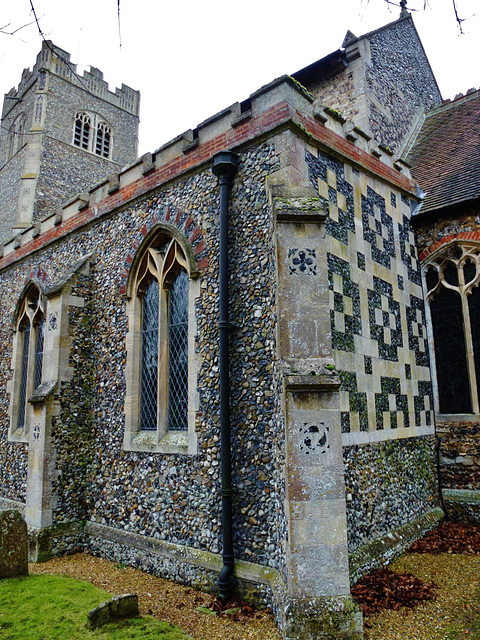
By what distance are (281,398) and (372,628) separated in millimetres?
2336

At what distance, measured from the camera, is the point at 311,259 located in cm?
493

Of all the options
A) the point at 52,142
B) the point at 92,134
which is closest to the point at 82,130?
the point at 92,134

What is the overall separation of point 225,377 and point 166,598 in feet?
8.81

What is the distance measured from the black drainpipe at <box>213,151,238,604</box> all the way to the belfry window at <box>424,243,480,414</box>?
14.8ft

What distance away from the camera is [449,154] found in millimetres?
9594

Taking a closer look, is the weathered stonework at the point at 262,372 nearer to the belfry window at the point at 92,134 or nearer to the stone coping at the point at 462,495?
the stone coping at the point at 462,495

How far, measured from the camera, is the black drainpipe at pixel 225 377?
5.15m

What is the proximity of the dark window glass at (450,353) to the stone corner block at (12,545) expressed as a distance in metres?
6.90

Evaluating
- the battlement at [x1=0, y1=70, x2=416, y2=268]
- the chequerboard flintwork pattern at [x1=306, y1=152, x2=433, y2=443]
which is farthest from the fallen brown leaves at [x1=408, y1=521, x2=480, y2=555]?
the battlement at [x1=0, y1=70, x2=416, y2=268]

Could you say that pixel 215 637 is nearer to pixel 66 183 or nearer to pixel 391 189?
pixel 391 189

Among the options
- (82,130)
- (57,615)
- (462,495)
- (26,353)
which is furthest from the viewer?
(82,130)

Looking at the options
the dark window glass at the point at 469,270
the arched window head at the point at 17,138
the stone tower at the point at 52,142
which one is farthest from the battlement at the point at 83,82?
the dark window glass at the point at 469,270

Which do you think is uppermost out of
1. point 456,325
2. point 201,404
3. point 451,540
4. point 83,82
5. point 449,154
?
point 83,82

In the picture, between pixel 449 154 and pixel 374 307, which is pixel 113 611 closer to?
pixel 374 307
